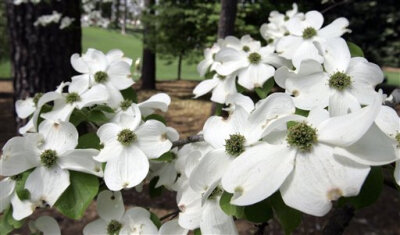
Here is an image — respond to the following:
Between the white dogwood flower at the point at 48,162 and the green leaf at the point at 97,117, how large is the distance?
85mm

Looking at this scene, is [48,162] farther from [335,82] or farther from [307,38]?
[307,38]

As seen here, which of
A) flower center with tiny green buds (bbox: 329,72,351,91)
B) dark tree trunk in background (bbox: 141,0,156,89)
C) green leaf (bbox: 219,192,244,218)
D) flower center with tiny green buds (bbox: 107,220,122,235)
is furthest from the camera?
dark tree trunk in background (bbox: 141,0,156,89)

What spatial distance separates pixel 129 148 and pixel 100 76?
0.28m

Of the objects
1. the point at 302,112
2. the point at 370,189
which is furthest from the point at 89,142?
the point at 370,189

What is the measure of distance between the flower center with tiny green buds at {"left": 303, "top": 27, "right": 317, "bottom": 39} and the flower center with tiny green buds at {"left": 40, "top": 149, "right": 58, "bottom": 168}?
681 mm

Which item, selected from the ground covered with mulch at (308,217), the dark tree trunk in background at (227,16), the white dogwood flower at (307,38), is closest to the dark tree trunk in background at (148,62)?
the ground covered with mulch at (308,217)

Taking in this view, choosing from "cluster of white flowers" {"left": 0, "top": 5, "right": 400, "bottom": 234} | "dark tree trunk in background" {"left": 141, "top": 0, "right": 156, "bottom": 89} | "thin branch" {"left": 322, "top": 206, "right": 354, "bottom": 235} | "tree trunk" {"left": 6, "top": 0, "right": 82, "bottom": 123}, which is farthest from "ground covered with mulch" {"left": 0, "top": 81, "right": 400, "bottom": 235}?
"dark tree trunk in background" {"left": 141, "top": 0, "right": 156, "bottom": 89}

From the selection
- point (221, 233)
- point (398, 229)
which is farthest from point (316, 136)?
point (398, 229)

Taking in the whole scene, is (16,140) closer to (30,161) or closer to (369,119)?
(30,161)

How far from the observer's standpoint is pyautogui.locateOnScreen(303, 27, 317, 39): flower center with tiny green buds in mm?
1021

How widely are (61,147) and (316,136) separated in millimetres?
474

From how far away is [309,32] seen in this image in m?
1.04

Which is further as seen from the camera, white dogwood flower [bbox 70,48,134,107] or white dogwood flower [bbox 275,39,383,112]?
white dogwood flower [bbox 70,48,134,107]

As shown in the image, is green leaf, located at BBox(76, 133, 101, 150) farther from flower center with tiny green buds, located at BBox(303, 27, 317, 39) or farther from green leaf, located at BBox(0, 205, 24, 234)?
flower center with tiny green buds, located at BBox(303, 27, 317, 39)
